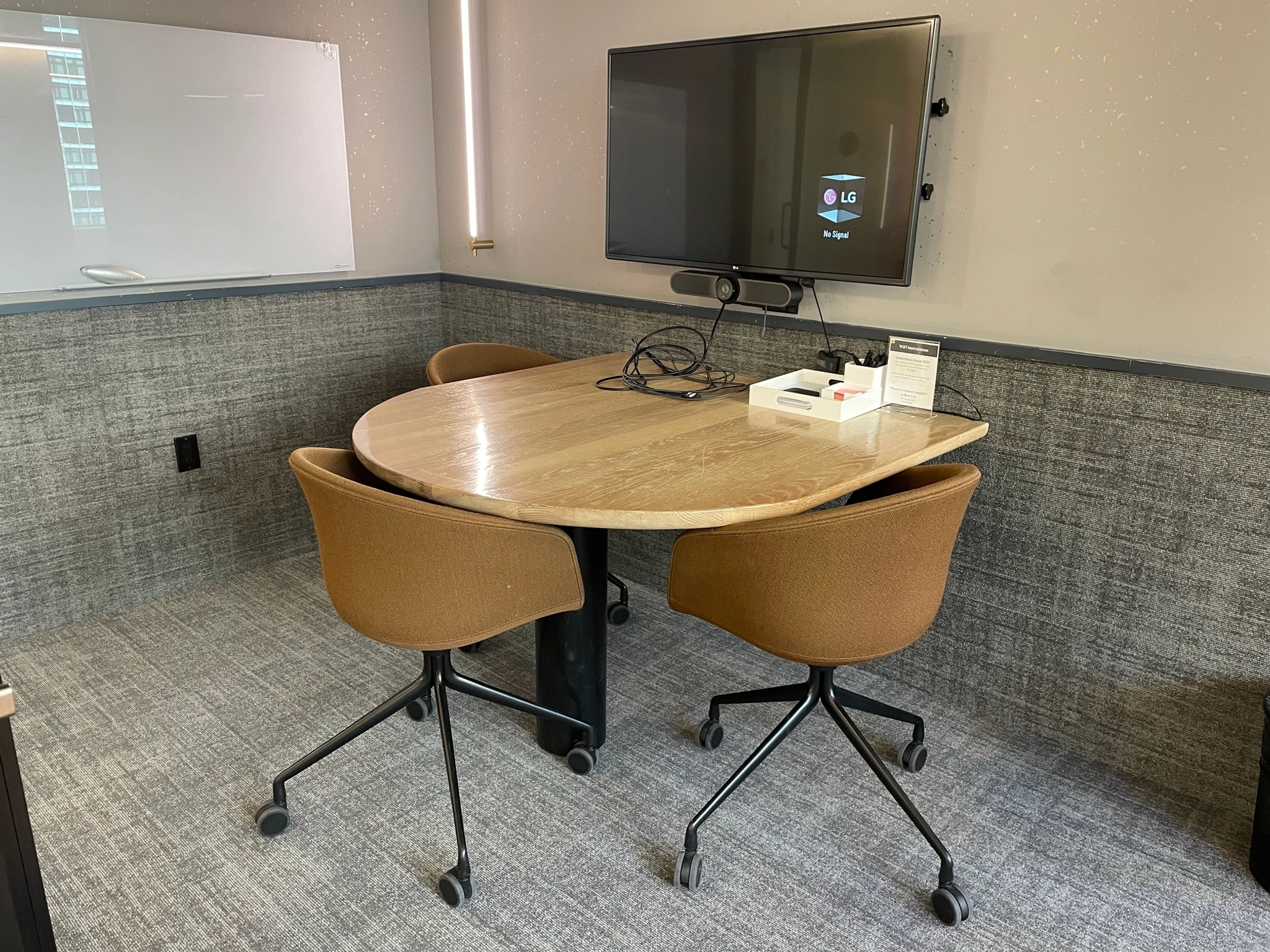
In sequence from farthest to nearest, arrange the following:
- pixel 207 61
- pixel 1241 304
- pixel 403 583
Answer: pixel 207 61 < pixel 1241 304 < pixel 403 583

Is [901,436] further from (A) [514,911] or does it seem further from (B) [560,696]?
(A) [514,911]

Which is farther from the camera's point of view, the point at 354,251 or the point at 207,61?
the point at 354,251

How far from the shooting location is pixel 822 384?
2434 mm

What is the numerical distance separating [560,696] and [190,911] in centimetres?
88

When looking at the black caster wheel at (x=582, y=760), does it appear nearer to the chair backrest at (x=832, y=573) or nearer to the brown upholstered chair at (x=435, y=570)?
the brown upholstered chair at (x=435, y=570)

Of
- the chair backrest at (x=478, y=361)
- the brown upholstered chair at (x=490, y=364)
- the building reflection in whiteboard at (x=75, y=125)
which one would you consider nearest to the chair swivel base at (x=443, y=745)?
the brown upholstered chair at (x=490, y=364)

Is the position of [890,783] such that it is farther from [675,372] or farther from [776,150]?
[776,150]

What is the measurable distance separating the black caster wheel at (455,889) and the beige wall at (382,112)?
2298 millimetres

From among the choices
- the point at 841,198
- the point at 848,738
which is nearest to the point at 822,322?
the point at 841,198

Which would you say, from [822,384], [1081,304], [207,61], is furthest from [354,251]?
[1081,304]

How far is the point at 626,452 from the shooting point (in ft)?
6.48

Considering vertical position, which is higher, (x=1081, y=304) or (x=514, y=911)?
Answer: (x=1081, y=304)

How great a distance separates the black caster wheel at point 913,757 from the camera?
88.1 inches

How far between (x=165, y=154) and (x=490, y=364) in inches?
47.2
